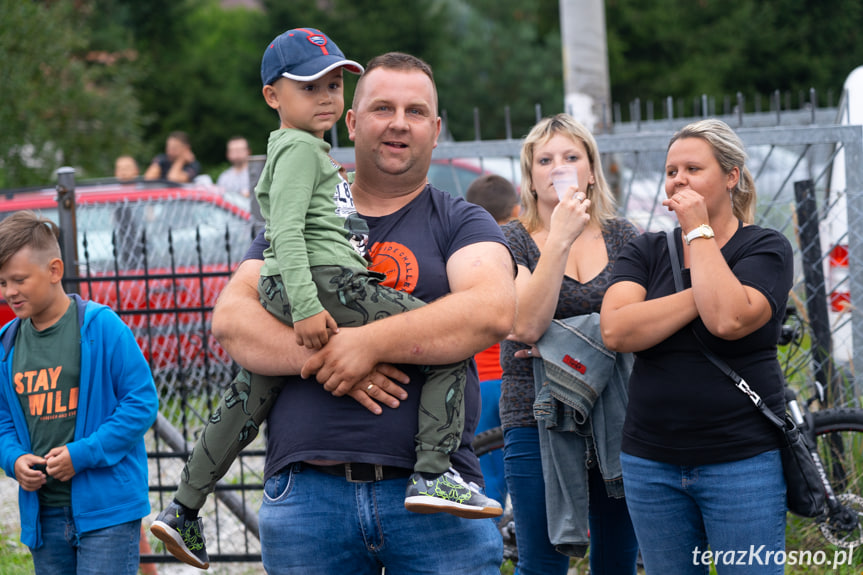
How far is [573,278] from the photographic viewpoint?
3359 millimetres

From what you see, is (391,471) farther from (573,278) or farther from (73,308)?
(73,308)

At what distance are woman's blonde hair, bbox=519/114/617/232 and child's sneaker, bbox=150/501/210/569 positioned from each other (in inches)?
64.0

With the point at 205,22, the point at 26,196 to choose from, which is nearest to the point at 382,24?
the point at 205,22

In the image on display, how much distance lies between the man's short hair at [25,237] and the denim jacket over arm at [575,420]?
1.81 metres

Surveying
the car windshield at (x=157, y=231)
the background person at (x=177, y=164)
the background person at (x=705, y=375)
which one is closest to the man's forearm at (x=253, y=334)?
the background person at (x=705, y=375)

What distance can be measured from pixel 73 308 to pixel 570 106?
5.08m

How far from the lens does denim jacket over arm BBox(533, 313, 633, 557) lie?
3.20 meters

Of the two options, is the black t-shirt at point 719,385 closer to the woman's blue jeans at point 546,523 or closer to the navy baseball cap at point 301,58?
the woman's blue jeans at point 546,523

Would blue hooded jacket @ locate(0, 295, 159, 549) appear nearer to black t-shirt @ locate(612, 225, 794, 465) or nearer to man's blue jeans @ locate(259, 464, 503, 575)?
man's blue jeans @ locate(259, 464, 503, 575)

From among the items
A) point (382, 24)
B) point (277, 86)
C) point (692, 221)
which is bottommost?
point (692, 221)

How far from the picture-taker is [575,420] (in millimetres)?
3227

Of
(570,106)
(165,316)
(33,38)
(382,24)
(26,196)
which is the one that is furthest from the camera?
(382,24)

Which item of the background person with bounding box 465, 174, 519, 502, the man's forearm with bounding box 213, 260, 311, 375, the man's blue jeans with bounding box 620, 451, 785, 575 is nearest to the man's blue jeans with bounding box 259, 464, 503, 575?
the man's forearm with bounding box 213, 260, 311, 375

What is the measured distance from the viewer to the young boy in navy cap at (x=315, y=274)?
88.7 inches
